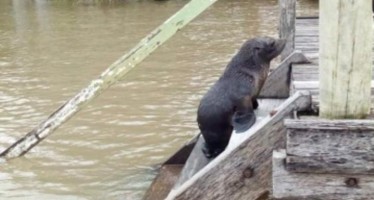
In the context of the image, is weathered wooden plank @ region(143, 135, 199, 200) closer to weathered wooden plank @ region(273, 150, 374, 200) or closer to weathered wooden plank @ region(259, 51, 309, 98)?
weathered wooden plank @ region(259, 51, 309, 98)

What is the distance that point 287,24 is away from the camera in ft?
24.3

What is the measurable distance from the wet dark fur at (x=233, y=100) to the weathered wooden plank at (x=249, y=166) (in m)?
1.72

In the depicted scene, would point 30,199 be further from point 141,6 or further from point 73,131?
point 141,6

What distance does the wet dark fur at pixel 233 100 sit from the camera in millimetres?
5609

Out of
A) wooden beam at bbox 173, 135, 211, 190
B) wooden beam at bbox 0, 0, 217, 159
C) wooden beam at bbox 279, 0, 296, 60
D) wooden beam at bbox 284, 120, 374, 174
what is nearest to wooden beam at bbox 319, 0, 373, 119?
wooden beam at bbox 284, 120, 374, 174

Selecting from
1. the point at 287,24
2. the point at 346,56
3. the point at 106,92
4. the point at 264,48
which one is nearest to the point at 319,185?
the point at 346,56

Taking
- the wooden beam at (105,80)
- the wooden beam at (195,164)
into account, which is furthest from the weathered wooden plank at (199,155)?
the wooden beam at (105,80)

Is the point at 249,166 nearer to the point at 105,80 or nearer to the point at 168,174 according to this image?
the point at 105,80

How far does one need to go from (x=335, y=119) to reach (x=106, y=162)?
4648 mm

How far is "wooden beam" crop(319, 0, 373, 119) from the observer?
2.90 meters

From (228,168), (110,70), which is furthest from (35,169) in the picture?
(228,168)

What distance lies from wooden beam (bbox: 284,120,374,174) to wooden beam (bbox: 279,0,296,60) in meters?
4.19

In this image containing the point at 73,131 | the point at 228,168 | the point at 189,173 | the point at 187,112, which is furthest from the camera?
the point at 187,112

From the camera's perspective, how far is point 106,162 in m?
7.45
